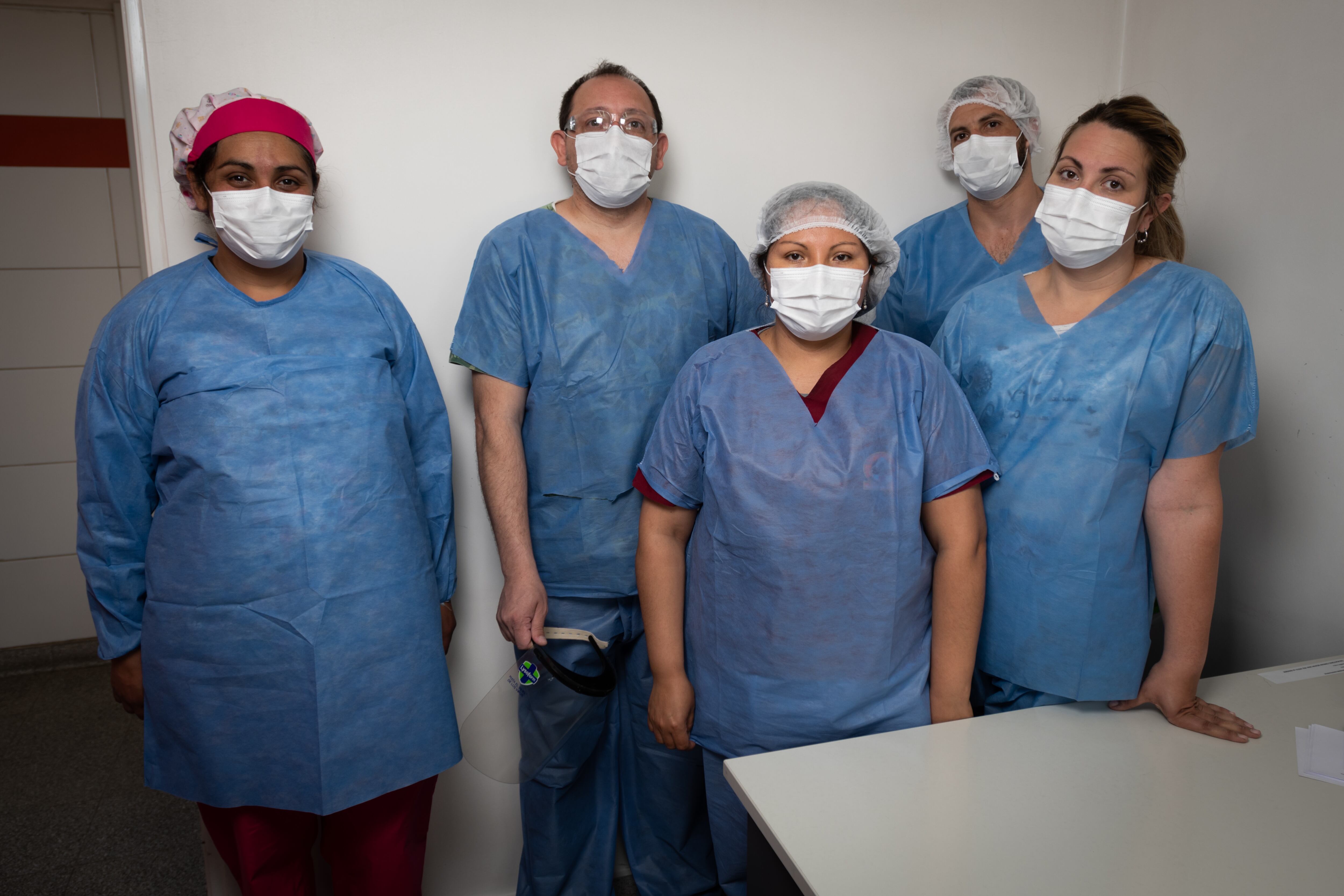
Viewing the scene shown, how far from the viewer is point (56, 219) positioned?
3268 millimetres

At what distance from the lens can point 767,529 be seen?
1312 mm

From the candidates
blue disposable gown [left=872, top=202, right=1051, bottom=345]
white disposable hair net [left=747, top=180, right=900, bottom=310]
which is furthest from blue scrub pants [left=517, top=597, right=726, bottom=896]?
blue disposable gown [left=872, top=202, right=1051, bottom=345]

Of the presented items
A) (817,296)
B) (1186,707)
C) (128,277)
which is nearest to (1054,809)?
(1186,707)

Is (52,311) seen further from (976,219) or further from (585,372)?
(976,219)

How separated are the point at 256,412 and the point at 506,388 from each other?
18.7 inches

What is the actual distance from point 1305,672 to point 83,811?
3215 millimetres

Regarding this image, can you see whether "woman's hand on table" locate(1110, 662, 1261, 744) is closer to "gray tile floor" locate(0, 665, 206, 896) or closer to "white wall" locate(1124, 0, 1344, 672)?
"white wall" locate(1124, 0, 1344, 672)

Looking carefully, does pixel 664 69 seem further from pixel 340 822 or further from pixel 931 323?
pixel 340 822

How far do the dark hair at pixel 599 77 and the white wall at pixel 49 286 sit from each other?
259cm

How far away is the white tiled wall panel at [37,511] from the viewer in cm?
333

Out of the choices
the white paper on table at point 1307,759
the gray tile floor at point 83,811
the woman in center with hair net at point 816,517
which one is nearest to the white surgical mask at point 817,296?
the woman in center with hair net at point 816,517

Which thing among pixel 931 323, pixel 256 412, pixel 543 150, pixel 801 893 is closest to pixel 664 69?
pixel 543 150

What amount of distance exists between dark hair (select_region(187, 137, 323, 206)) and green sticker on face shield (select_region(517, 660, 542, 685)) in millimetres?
967

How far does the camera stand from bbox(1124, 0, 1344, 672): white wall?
1.73 meters
